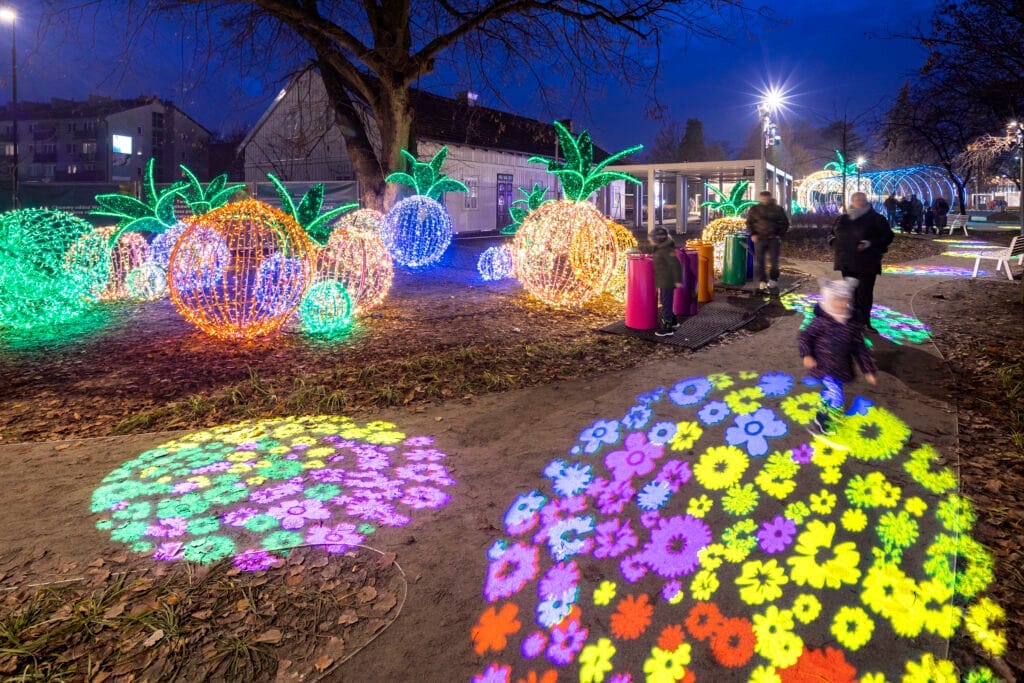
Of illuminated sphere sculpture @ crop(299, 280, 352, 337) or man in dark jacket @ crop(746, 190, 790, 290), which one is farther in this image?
man in dark jacket @ crop(746, 190, 790, 290)

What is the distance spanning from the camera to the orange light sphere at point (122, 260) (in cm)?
1197

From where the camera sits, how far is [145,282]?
12273 mm

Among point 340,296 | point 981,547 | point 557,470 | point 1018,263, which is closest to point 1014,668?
point 981,547

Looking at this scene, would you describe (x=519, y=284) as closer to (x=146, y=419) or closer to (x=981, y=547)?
(x=146, y=419)

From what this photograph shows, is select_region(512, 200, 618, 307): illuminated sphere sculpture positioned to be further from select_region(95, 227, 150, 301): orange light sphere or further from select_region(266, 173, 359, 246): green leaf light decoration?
select_region(95, 227, 150, 301): orange light sphere

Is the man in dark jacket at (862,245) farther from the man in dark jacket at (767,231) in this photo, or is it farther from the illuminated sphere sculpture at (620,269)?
the illuminated sphere sculpture at (620,269)

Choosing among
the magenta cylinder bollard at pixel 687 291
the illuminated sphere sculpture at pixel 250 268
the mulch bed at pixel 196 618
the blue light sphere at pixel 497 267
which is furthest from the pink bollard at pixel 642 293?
the mulch bed at pixel 196 618

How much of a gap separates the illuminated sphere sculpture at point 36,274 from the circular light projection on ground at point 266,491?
18.5 ft

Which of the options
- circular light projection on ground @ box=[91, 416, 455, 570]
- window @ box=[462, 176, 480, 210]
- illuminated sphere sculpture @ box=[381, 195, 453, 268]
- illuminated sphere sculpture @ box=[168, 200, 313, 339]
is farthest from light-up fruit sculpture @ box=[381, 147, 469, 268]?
window @ box=[462, 176, 480, 210]

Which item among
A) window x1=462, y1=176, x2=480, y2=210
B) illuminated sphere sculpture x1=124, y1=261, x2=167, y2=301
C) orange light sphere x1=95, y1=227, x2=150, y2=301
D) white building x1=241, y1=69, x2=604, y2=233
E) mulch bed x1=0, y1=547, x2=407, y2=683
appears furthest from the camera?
window x1=462, y1=176, x2=480, y2=210

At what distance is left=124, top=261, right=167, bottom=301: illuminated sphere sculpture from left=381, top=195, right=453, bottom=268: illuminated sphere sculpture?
4.60m

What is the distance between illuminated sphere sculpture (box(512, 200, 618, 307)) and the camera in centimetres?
1008

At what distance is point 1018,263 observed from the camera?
15.6m

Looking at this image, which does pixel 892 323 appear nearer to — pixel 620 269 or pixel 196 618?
pixel 620 269
